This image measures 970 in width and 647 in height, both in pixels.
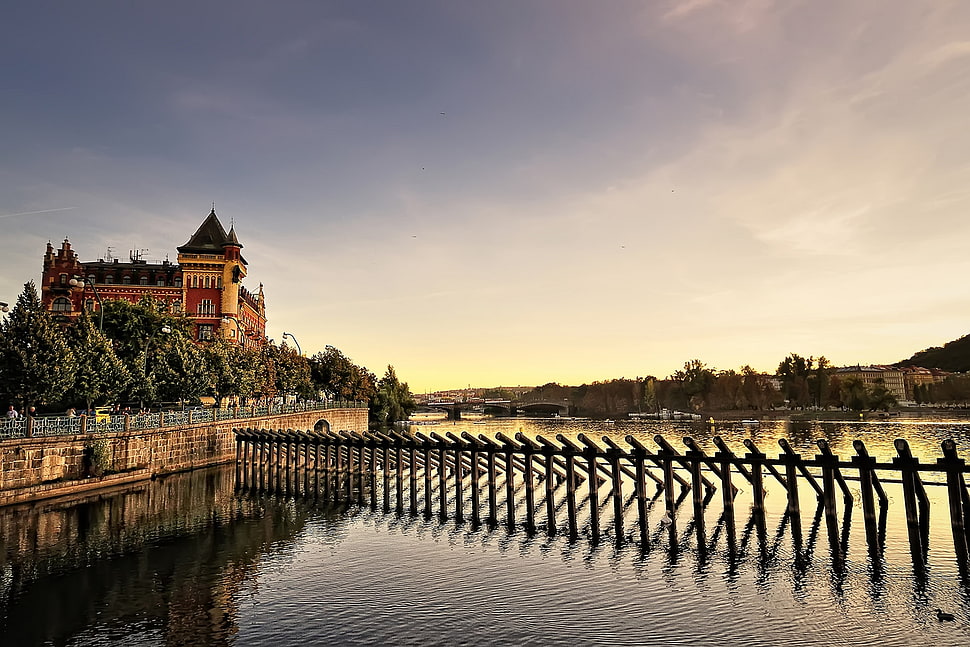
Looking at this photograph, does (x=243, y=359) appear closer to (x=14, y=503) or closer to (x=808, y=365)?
(x=14, y=503)

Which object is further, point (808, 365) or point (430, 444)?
point (808, 365)

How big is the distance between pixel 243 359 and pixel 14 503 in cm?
4171

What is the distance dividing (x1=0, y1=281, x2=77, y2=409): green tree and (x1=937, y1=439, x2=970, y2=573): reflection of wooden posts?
39.5 metres

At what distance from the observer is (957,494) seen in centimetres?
1848

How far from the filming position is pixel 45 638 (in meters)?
14.5

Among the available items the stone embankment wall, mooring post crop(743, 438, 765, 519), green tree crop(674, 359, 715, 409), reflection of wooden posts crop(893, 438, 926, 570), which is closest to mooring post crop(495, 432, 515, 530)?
mooring post crop(743, 438, 765, 519)

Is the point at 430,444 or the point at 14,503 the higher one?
the point at 430,444

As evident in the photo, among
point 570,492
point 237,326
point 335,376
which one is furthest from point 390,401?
point 570,492

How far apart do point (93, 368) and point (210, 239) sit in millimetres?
64719

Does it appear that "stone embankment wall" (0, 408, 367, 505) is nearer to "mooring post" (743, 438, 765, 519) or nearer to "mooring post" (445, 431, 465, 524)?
"mooring post" (445, 431, 465, 524)

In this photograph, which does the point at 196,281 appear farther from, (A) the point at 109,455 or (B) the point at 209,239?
(A) the point at 109,455

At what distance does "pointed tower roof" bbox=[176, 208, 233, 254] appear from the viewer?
96750mm

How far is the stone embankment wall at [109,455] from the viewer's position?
30.6 m

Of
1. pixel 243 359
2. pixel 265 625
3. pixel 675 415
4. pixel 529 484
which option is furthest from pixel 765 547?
pixel 675 415
